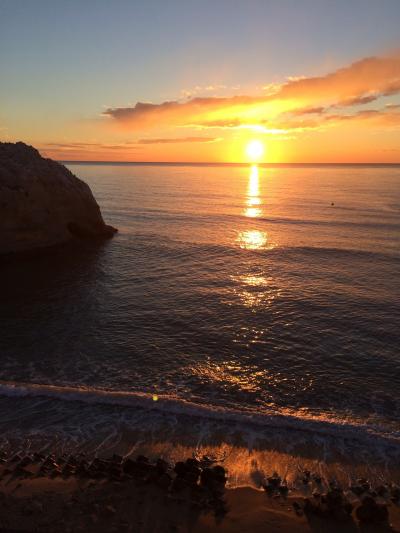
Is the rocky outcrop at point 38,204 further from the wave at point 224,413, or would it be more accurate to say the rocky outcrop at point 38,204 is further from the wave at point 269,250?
the wave at point 224,413

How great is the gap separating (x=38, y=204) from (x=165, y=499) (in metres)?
23.3

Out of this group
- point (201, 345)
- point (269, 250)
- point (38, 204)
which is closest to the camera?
point (201, 345)

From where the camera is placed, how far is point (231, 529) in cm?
630

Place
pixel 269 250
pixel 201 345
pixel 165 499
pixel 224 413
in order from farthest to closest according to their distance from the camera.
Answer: pixel 269 250 < pixel 201 345 < pixel 224 413 < pixel 165 499

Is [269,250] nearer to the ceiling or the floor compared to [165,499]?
nearer to the ceiling

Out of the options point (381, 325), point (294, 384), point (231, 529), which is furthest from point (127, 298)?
point (231, 529)

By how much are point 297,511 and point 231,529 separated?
4.34 feet

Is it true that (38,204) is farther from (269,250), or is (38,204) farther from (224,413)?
(224,413)

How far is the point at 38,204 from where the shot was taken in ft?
84.1

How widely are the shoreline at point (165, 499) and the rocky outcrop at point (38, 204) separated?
19918mm

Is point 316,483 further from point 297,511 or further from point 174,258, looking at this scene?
point 174,258

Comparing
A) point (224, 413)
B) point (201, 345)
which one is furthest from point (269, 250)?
point (224, 413)

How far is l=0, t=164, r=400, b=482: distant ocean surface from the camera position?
369 inches

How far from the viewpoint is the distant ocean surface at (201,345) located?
9.37 meters
